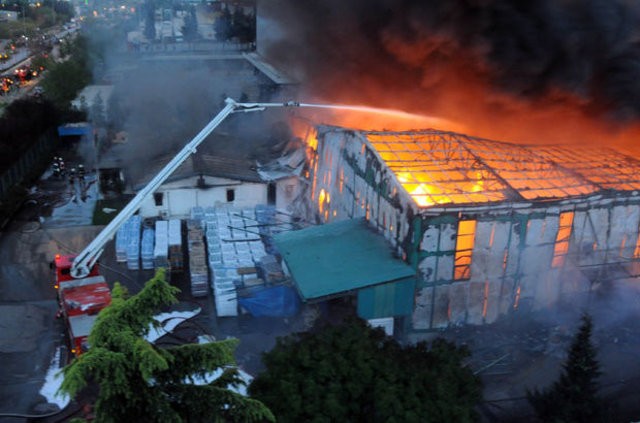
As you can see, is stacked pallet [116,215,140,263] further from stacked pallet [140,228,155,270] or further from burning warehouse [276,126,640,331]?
burning warehouse [276,126,640,331]

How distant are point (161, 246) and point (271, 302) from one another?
452cm

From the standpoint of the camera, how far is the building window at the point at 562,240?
1358 centimetres

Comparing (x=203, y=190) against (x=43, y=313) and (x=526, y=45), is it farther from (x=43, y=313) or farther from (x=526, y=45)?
(x=526, y=45)

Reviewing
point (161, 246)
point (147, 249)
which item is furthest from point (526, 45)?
point (147, 249)

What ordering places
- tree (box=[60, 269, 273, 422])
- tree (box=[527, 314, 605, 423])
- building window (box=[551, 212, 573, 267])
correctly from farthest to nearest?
building window (box=[551, 212, 573, 267]) < tree (box=[527, 314, 605, 423]) < tree (box=[60, 269, 273, 422])

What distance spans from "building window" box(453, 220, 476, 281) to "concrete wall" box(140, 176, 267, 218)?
9.54 metres

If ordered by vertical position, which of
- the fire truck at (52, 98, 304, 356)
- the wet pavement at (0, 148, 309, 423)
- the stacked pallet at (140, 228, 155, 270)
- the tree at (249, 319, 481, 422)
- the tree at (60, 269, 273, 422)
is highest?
the tree at (60, 269, 273, 422)

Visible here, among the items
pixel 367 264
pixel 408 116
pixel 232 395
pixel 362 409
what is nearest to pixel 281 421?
pixel 362 409

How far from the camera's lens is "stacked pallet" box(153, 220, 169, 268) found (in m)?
16.3

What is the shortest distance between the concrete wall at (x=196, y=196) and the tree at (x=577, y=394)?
12933mm

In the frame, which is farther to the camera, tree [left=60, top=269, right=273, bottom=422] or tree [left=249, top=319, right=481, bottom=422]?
tree [left=249, top=319, right=481, bottom=422]

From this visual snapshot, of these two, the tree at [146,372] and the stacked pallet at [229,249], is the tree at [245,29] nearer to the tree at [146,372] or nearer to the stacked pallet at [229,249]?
the stacked pallet at [229,249]

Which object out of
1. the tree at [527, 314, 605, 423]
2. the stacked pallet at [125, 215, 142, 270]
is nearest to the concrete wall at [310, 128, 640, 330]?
the tree at [527, 314, 605, 423]

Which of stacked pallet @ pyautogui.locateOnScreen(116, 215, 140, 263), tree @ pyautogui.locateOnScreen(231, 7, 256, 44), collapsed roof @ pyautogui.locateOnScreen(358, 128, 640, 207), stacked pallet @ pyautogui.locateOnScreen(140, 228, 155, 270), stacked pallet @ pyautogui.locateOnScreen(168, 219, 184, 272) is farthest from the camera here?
tree @ pyautogui.locateOnScreen(231, 7, 256, 44)
